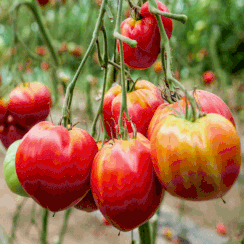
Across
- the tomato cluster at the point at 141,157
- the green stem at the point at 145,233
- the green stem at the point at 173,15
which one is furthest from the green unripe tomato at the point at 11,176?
the green stem at the point at 173,15

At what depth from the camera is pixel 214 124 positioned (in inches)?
12.5

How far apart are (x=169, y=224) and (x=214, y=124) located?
6.69 ft

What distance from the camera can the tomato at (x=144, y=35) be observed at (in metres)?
0.45

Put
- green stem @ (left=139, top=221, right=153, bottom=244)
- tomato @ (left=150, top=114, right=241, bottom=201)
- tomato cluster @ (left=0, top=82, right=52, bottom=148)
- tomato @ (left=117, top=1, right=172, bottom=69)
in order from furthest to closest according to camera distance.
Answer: tomato cluster @ (left=0, top=82, right=52, bottom=148) → green stem @ (left=139, top=221, right=153, bottom=244) → tomato @ (left=117, top=1, right=172, bottom=69) → tomato @ (left=150, top=114, right=241, bottom=201)

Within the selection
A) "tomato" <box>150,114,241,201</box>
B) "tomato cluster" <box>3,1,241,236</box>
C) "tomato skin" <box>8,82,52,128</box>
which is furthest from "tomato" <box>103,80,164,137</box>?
"tomato skin" <box>8,82,52,128</box>

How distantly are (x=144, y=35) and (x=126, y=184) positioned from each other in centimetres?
24

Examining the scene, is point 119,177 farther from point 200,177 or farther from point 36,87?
point 36,87

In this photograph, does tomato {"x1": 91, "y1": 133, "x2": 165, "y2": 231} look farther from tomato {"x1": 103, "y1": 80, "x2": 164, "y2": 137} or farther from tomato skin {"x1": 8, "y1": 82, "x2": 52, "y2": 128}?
tomato skin {"x1": 8, "y1": 82, "x2": 52, "y2": 128}

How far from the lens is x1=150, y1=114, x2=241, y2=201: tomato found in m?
0.31

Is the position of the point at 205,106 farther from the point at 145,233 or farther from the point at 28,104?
the point at 28,104

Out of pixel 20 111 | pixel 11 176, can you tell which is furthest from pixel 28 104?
pixel 11 176

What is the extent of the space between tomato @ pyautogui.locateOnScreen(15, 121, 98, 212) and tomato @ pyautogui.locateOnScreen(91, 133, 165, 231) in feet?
0.10

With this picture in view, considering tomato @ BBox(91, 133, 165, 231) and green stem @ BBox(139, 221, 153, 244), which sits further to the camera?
green stem @ BBox(139, 221, 153, 244)

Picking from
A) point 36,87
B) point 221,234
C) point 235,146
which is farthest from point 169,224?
point 235,146
